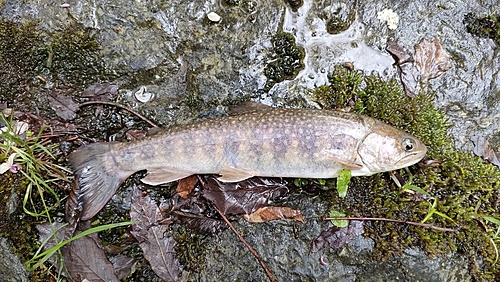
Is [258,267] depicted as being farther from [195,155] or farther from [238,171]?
[195,155]

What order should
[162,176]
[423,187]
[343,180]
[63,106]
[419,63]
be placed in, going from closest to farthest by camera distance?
[343,180] < [162,176] < [423,187] < [63,106] < [419,63]

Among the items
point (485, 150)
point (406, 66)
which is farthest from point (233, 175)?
point (485, 150)

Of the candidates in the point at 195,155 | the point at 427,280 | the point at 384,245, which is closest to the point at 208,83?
the point at 195,155

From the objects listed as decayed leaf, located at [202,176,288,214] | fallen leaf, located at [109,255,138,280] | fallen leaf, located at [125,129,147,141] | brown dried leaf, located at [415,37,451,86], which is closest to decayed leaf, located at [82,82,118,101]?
fallen leaf, located at [125,129,147,141]

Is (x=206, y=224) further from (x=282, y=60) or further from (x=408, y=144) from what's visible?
(x=408, y=144)

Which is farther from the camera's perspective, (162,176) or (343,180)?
(162,176)

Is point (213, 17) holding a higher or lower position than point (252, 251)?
higher
